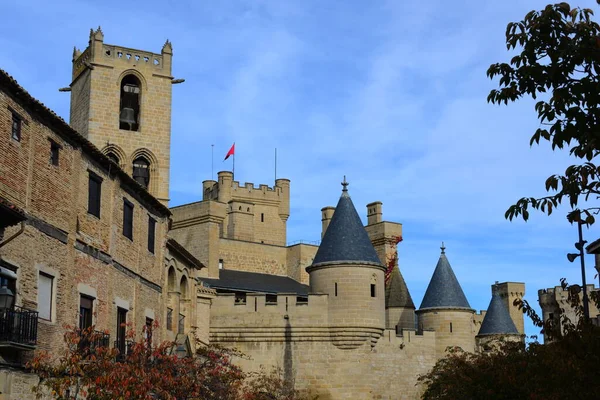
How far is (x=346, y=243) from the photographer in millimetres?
41719

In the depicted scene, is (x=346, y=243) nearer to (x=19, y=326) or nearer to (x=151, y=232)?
(x=151, y=232)

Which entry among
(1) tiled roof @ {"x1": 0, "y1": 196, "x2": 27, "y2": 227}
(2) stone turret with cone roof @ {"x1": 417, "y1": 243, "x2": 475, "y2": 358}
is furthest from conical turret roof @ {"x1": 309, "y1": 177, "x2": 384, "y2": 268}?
(1) tiled roof @ {"x1": 0, "y1": 196, "x2": 27, "y2": 227}

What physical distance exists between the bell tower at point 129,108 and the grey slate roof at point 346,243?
778 centimetres

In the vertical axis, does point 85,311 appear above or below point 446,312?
below

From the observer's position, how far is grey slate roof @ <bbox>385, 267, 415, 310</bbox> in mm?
54800

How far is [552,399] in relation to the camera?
61.4 feet

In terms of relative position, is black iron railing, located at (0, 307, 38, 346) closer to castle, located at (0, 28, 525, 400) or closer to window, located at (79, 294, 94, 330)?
castle, located at (0, 28, 525, 400)

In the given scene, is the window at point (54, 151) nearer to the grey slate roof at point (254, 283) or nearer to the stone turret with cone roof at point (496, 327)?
the grey slate roof at point (254, 283)

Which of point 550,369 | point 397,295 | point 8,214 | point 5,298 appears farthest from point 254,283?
point 8,214

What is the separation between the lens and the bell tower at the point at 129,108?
1459 inches

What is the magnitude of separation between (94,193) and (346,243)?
18056 millimetres

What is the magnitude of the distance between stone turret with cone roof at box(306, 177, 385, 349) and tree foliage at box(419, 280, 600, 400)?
1064 centimetres

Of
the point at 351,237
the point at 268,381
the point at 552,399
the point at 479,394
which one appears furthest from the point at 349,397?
the point at 552,399

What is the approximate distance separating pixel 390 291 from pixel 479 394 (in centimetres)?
2775
